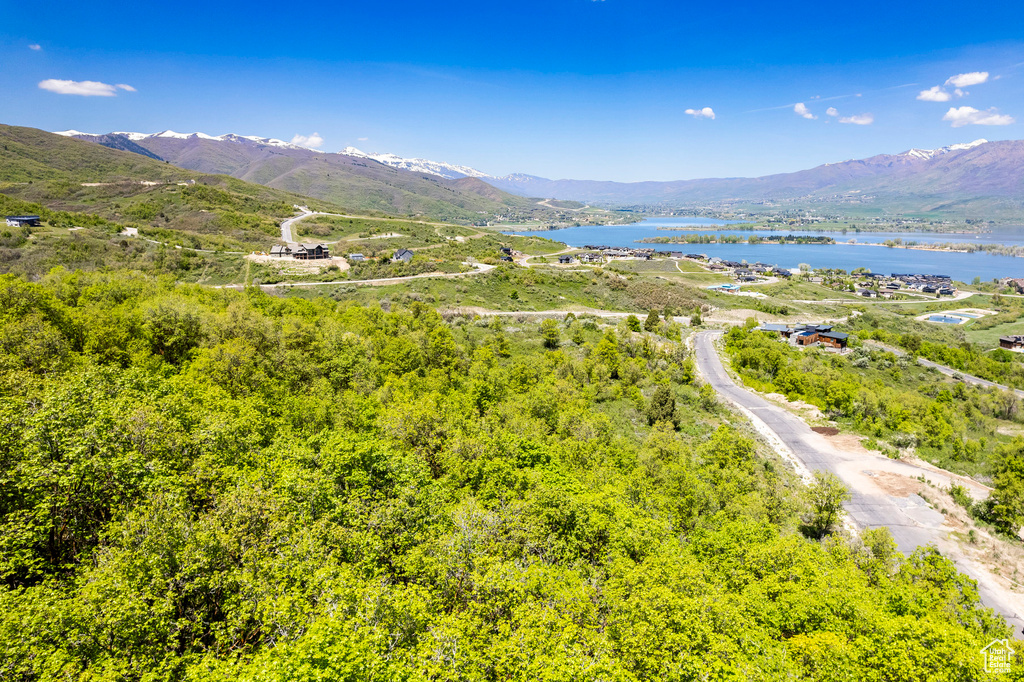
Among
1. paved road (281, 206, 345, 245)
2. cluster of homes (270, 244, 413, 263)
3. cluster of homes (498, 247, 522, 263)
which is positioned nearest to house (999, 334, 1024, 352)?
cluster of homes (498, 247, 522, 263)

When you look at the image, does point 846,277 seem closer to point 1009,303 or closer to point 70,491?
point 1009,303

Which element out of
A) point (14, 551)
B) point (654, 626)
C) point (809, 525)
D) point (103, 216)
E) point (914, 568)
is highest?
point (103, 216)

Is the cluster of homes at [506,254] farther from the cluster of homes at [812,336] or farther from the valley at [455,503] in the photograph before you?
the valley at [455,503]

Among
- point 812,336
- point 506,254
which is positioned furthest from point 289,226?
point 812,336

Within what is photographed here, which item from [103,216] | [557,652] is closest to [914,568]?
[557,652]

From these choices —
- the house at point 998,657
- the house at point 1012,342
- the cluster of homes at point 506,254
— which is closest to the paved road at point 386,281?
the cluster of homes at point 506,254

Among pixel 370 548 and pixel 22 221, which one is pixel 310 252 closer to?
pixel 22 221
